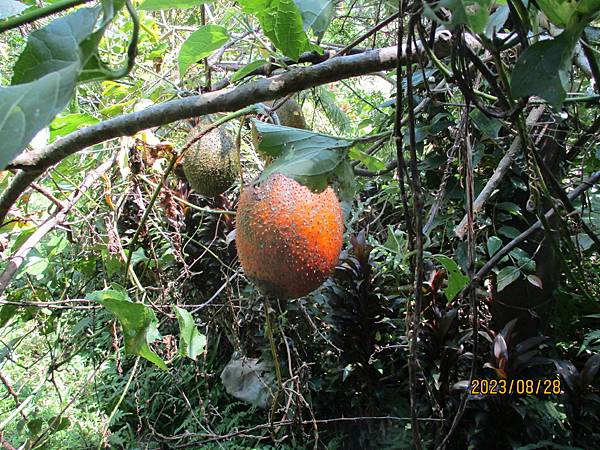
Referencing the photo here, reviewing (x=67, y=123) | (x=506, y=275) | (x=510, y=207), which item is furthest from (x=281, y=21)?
(x=510, y=207)

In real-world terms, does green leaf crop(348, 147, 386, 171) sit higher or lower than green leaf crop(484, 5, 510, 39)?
lower

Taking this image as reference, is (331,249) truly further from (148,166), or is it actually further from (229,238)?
(229,238)

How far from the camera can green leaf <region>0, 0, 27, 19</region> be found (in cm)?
48

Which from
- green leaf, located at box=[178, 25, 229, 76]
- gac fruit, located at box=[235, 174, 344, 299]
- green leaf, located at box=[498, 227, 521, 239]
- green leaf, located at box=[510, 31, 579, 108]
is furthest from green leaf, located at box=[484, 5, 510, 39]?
green leaf, located at box=[498, 227, 521, 239]

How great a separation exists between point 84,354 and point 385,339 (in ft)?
5.89

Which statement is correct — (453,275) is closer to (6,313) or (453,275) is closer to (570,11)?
(570,11)

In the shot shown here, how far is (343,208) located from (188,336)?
1.02ft

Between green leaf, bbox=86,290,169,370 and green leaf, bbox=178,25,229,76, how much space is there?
1.26 feet

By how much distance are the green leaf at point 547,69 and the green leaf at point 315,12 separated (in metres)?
0.24

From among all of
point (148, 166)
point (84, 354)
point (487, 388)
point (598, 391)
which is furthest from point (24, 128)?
point (84, 354)

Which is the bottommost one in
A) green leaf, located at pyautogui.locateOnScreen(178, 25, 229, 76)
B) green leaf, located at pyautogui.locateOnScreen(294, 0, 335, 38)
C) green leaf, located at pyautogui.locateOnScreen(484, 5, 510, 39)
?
green leaf, located at pyautogui.locateOnScreen(178, 25, 229, 76)
